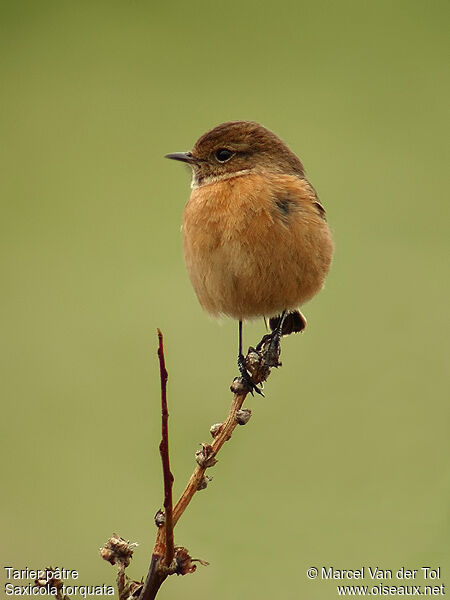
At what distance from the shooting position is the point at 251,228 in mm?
4387

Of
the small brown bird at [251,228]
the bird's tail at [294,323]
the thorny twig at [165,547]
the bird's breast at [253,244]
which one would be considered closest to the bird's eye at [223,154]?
the small brown bird at [251,228]

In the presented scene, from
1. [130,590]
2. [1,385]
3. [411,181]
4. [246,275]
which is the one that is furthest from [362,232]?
[130,590]

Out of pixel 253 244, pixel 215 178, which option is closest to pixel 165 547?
pixel 253 244

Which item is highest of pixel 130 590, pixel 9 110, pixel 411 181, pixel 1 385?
pixel 9 110

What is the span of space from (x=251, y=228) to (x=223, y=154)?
0.63 meters

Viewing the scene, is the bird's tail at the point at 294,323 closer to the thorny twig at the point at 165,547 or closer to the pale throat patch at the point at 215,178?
the pale throat patch at the point at 215,178

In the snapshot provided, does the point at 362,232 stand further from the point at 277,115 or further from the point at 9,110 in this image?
the point at 9,110

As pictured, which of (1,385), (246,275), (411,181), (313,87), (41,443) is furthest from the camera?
(313,87)

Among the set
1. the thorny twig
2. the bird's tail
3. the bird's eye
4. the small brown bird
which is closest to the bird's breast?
the small brown bird

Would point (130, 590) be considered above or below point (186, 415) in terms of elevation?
below

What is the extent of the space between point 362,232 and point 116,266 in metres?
1.92

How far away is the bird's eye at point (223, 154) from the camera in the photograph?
15.9ft

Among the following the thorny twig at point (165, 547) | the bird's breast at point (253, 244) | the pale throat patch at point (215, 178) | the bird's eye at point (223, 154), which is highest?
the bird's eye at point (223, 154)

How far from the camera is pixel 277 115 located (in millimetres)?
9586
